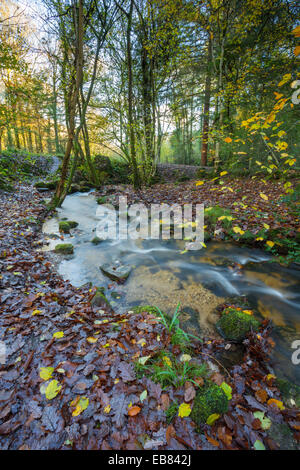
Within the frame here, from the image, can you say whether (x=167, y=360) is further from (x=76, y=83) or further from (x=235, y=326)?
(x=76, y=83)

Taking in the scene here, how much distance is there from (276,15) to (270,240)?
8647mm

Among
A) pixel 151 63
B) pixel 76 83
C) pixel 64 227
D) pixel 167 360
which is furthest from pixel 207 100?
pixel 167 360

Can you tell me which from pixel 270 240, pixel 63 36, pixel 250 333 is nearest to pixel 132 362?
pixel 250 333

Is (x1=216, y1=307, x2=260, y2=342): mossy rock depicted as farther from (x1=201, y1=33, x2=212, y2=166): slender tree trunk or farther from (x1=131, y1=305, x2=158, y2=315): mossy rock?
(x1=201, y1=33, x2=212, y2=166): slender tree trunk

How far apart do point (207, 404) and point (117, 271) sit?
306 cm

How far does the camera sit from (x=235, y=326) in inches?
104

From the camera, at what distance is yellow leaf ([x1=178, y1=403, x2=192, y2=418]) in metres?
1.59

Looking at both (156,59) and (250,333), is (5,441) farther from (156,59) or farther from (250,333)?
(156,59)

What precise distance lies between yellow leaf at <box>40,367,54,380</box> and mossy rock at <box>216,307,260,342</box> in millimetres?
2195

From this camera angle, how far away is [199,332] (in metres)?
2.84

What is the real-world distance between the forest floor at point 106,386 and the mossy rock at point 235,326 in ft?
0.38

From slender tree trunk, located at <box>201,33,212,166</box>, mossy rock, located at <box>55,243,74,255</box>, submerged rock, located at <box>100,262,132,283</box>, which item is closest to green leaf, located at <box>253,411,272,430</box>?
submerged rock, located at <box>100,262,132,283</box>

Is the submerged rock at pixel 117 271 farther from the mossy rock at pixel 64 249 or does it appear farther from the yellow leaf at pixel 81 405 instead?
the yellow leaf at pixel 81 405

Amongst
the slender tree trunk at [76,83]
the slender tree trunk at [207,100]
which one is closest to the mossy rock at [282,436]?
the slender tree trunk at [76,83]
